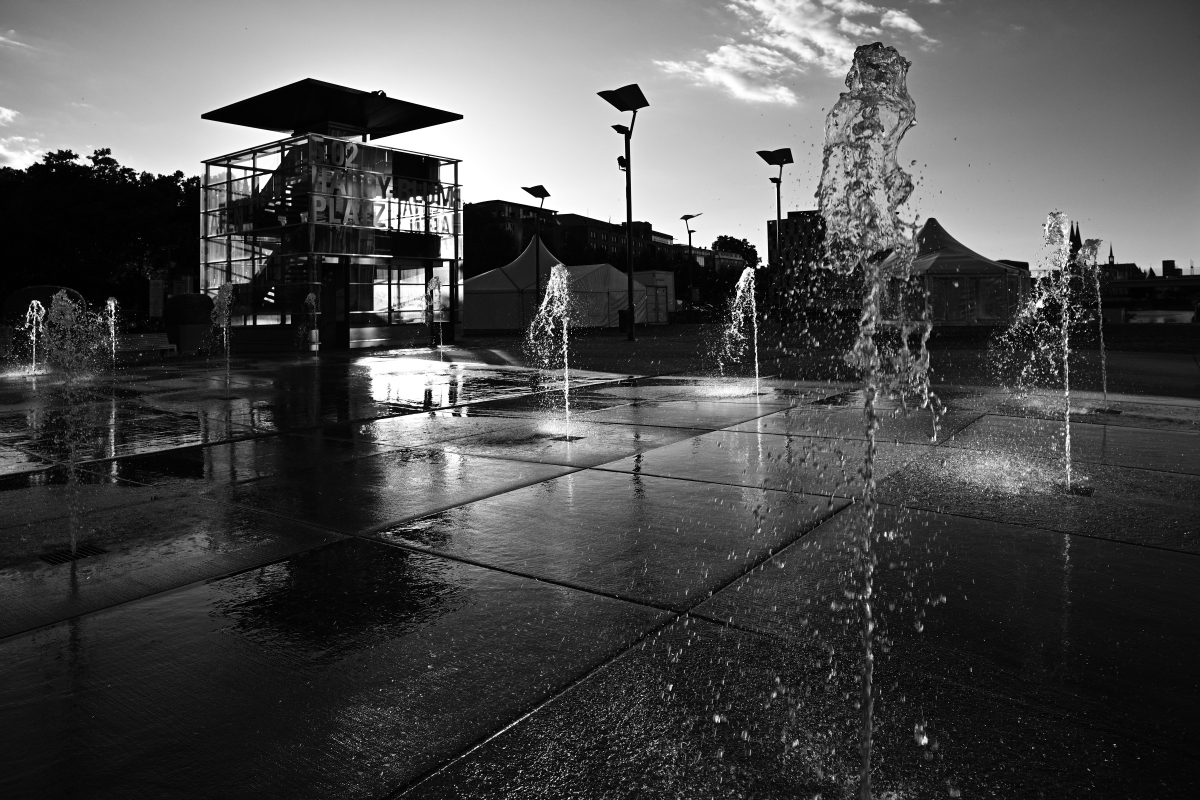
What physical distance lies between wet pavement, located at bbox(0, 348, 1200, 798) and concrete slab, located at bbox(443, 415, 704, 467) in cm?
9

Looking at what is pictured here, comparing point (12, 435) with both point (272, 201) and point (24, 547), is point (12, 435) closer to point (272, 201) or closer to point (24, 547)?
point (24, 547)

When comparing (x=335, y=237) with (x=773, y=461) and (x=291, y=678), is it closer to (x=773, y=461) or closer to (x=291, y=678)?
(x=773, y=461)

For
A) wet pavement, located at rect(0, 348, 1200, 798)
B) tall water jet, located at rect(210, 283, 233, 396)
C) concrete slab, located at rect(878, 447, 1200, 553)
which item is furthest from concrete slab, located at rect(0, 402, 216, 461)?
tall water jet, located at rect(210, 283, 233, 396)

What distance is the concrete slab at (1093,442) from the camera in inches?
240

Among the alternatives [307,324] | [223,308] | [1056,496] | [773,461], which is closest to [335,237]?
[307,324]

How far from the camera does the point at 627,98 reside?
86.1 ft

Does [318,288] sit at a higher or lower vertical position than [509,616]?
higher

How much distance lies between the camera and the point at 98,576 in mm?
3725

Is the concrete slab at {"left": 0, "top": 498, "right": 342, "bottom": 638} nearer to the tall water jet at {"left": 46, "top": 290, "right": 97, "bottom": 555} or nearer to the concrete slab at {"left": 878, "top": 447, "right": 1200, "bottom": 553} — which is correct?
the tall water jet at {"left": 46, "top": 290, "right": 97, "bottom": 555}

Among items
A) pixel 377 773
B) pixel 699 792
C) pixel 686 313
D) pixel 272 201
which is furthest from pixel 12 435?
pixel 686 313

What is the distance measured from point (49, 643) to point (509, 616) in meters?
1.64

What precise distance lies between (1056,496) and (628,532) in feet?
8.89

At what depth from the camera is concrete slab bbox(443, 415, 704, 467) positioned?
649 cm

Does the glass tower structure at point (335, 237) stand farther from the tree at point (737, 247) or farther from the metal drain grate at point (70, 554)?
the tree at point (737, 247)
